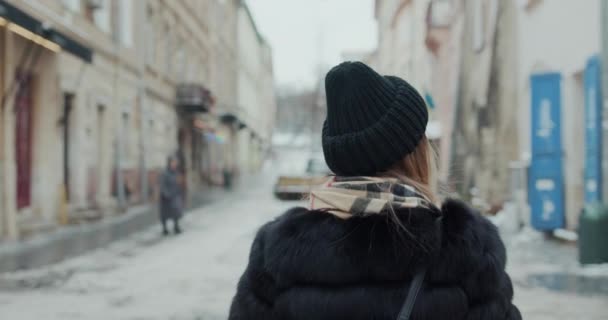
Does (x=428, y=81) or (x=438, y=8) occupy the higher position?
(x=438, y=8)

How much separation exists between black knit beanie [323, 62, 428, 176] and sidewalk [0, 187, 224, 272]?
859 centimetres

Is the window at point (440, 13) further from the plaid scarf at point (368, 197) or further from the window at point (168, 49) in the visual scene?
the plaid scarf at point (368, 197)

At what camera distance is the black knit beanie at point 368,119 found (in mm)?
1508

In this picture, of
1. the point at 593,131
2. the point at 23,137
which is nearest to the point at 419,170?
the point at 593,131

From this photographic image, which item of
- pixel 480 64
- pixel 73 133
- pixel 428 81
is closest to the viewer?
pixel 73 133

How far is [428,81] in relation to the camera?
30.9 metres

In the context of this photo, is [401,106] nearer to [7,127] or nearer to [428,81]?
[7,127]

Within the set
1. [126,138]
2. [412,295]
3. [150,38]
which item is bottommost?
[412,295]

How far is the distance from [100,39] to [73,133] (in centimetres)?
294

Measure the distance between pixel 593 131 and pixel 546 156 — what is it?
1.86 metres

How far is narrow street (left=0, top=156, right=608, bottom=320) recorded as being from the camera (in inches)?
248

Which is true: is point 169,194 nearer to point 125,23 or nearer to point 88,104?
point 88,104

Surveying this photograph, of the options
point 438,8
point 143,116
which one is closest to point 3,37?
point 143,116

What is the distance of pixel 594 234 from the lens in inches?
324
